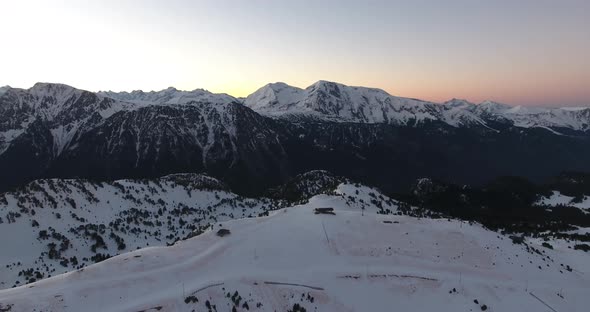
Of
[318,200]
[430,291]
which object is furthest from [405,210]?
[430,291]

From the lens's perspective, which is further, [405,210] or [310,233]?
[405,210]

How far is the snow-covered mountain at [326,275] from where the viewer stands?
5531cm

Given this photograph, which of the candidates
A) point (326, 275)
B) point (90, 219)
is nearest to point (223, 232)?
point (326, 275)

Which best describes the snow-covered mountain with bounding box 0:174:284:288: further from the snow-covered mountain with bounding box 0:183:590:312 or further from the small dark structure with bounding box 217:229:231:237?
the snow-covered mountain with bounding box 0:183:590:312

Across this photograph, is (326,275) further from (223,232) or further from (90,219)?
(90,219)

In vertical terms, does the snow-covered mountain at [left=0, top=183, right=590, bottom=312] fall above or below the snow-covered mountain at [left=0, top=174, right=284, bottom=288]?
above

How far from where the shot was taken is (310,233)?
268ft

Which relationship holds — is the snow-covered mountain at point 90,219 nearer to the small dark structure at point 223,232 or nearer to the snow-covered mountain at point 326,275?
the small dark structure at point 223,232

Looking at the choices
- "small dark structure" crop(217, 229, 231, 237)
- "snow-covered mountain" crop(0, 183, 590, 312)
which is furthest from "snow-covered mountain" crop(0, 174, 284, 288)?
"snow-covered mountain" crop(0, 183, 590, 312)

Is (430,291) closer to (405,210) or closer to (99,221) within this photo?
(405,210)

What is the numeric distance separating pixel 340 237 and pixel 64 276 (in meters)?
44.3

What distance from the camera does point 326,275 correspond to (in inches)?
2502

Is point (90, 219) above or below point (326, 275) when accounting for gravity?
below

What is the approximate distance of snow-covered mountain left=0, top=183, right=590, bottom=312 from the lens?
5531 cm
